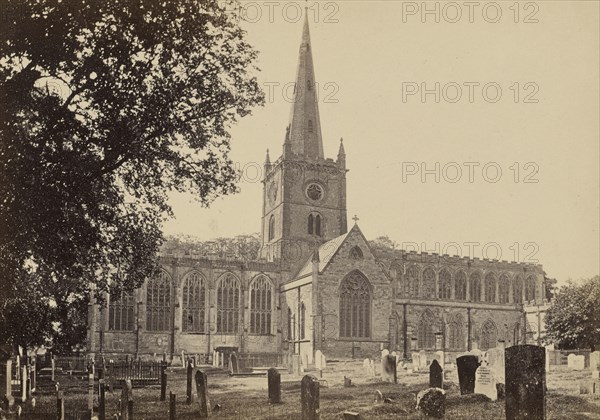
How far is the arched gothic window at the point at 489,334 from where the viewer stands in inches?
1815

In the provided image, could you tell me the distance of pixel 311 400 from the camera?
11.4 m

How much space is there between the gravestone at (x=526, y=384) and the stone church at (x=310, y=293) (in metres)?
23.1

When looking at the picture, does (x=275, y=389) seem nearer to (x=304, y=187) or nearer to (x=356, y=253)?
(x=356, y=253)

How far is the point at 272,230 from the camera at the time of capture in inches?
1825

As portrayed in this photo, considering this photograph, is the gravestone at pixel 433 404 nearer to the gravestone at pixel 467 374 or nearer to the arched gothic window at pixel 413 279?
the gravestone at pixel 467 374

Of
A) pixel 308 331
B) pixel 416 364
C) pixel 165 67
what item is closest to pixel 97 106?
pixel 165 67

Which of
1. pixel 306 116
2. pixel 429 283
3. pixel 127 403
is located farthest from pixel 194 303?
pixel 127 403

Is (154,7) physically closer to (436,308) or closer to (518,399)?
(518,399)

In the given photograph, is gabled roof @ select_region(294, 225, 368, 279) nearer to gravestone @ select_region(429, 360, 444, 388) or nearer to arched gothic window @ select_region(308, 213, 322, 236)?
arched gothic window @ select_region(308, 213, 322, 236)

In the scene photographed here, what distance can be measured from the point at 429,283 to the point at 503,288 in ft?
21.2

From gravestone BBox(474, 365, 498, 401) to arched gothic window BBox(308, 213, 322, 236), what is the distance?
99.0ft

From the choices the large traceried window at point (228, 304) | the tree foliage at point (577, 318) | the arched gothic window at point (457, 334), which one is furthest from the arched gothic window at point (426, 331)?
the large traceried window at point (228, 304)

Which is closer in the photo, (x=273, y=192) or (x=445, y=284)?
(x=273, y=192)

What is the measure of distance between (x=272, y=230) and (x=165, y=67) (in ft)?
116
